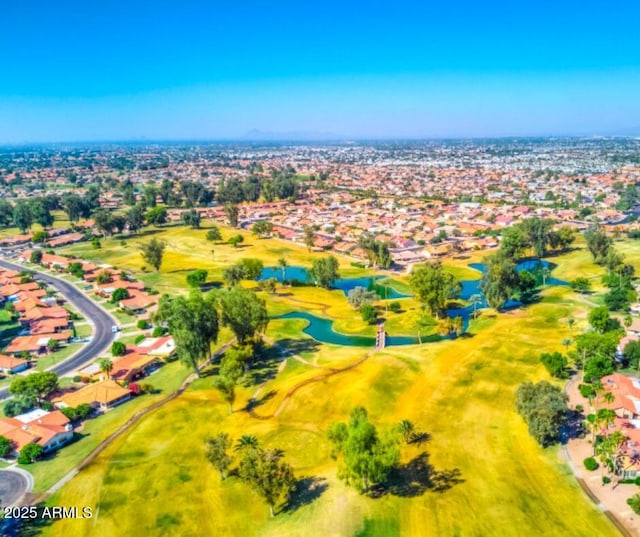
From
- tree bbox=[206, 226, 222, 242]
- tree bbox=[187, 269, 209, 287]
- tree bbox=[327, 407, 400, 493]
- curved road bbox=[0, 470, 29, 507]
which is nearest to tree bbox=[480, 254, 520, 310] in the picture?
tree bbox=[327, 407, 400, 493]

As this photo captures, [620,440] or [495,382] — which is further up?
[620,440]

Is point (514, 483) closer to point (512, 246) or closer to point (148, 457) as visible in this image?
point (148, 457)

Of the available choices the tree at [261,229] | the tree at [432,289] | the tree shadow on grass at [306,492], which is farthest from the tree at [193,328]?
the tree at [261,229]

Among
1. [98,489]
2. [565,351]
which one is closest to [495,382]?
[565,351]

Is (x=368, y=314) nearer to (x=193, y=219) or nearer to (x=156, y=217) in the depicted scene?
(x=193, y=219)

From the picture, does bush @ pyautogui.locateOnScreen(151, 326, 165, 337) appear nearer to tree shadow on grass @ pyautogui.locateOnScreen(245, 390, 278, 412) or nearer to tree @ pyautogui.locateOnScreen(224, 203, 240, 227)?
tree shadow on grass @ pyautogui.locateOnScreen(245, 390, 278, 412)

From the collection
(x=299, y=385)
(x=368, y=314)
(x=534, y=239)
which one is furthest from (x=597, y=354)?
(x=534, y=239)
